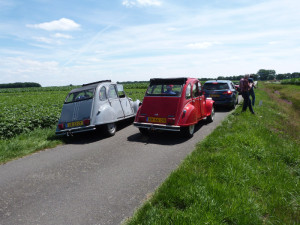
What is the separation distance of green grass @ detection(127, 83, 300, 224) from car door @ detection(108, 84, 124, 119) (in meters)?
4.04

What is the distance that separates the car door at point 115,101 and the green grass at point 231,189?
13.2 ft

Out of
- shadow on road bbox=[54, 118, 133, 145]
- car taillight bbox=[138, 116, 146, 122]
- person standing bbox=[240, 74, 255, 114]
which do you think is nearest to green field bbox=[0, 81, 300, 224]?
shadow on road bbox=[54, 118, 133, 145]

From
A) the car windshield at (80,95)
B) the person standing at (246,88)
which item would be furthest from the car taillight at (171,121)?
the person standing at (246,88)

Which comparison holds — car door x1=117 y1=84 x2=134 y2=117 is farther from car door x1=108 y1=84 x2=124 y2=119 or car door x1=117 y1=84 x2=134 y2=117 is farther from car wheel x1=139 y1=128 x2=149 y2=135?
car wheel x1=139 y1=128 x2=149 y2=135

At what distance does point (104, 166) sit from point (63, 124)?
10.9 ft

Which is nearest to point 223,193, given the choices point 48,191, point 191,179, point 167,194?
point 191,179

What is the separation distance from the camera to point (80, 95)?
809cm

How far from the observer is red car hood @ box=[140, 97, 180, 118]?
690 cm

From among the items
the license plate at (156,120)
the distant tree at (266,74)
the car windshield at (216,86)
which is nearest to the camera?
the license plate at (156,120)

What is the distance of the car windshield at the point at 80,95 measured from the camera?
25.7 feet

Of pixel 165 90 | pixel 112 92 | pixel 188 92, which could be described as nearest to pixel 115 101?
pixel 112 92

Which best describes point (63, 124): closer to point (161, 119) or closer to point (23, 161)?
point (23, 161)

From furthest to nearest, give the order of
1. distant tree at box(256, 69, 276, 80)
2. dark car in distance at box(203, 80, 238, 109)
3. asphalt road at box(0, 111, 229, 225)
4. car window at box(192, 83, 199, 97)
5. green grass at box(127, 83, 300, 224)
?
distant tree at box(256, 69, 276, 80) → dark car in distance at box(203, 80, 238, 109) → car window at box(192, 83, 199, 97) → asphalt road at box(0, 111, 229, 225) → green grass at box(127, 83, 300, 224)

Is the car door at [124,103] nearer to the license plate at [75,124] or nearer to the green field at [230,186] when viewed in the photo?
the license plate at [75,124]
